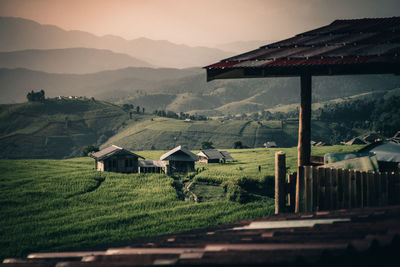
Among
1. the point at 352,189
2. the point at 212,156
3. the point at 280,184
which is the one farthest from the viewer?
the point at 212,156

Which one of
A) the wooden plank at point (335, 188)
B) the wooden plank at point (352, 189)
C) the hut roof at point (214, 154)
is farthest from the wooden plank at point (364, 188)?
the hut roof at point (214, 154)

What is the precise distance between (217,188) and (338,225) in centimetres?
3784

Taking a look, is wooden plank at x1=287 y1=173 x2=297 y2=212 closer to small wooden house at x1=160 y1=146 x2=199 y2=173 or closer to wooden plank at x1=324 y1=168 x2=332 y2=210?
wooden plank at x1=324 y1=168 x2=332 y2=210

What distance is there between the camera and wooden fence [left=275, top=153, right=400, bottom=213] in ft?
22.3

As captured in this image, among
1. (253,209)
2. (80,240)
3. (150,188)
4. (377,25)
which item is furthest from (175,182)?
(377,25)

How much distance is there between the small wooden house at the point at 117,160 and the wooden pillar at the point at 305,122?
53502 millimetres

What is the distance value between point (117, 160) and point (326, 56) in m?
56.1

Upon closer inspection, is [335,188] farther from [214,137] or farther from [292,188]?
[214,137]

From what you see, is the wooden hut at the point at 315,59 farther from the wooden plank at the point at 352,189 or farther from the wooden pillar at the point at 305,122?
the wooden plank at the point at 352,189

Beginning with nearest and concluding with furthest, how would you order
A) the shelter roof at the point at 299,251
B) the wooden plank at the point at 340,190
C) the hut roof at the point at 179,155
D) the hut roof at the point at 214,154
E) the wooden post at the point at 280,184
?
the shelter roof at the point at 299,251, the wooden plank at the point at 340,190, the wooden post at the point at 280,184, the hut roof at the point at 179,155, the hut roof at the point at 214,154

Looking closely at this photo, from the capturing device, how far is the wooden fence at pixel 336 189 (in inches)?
267

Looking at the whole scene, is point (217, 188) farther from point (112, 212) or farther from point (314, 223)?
point (314, 223)

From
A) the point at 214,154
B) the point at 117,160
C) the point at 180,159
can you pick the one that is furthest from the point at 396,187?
the point at 214,154

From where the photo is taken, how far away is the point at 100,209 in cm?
3372
